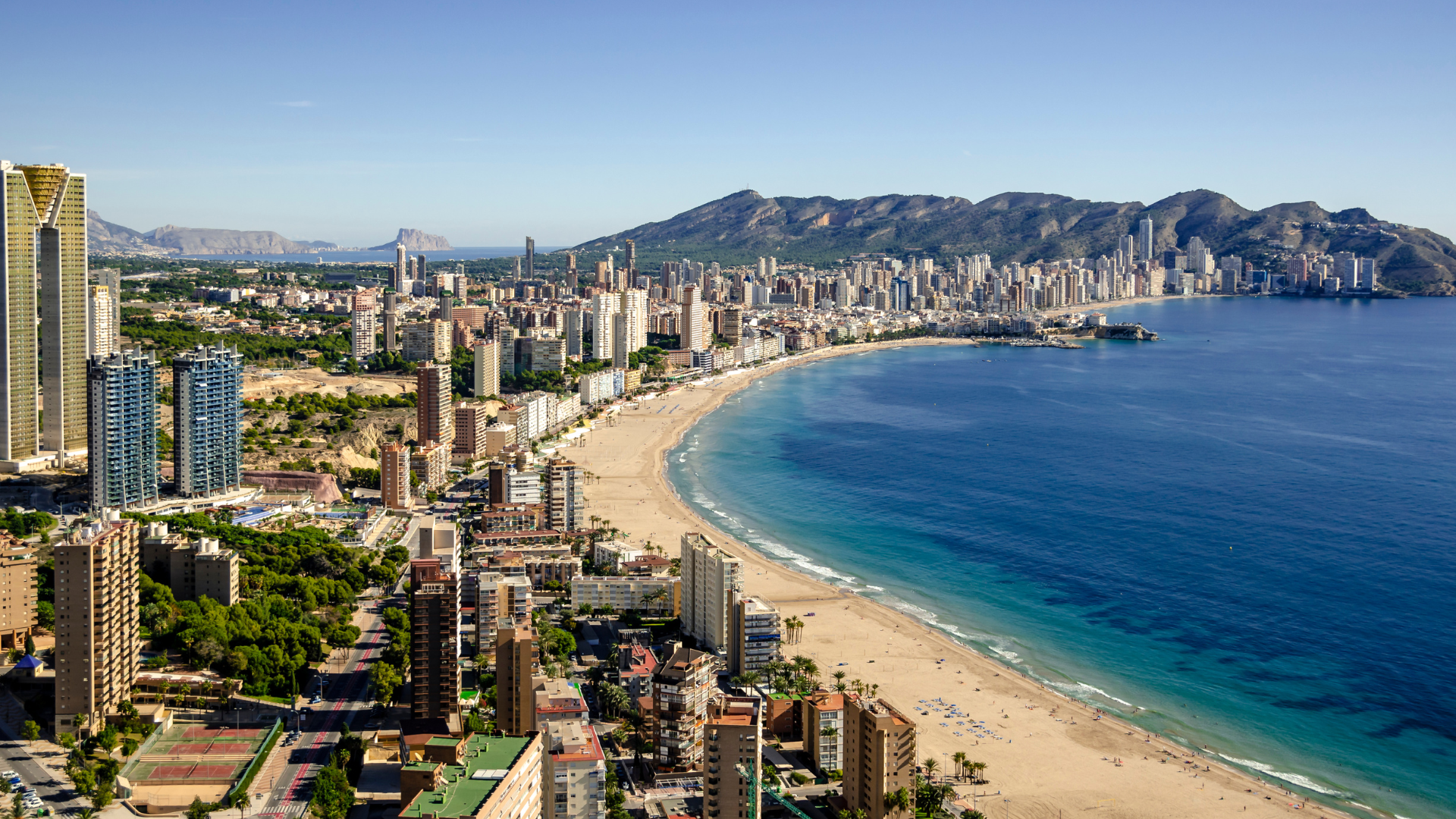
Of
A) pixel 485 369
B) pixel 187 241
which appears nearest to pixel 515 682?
pixel 485 369

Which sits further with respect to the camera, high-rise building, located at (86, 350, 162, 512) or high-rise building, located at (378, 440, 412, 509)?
high-rise building, located at (378, 440, 412, 509)

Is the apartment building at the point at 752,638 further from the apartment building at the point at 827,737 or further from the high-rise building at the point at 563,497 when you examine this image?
the high-rise building at the point at 563,497

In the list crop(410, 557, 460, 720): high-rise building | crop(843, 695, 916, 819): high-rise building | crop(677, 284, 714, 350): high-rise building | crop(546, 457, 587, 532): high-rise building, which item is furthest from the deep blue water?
crop(410, 557, 460, 720): high-rise building

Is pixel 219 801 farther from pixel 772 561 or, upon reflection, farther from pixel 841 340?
pixel 841 340

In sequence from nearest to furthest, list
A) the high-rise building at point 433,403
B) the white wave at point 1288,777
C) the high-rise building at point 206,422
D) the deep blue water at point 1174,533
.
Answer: the white wave at point 1288,777 < the deep blue water at point 1174,533 < the high-rise building at point 206,422 < the high-rise building at point 433,403

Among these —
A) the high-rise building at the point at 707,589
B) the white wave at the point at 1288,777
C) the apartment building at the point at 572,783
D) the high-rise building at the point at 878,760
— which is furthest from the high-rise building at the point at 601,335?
the apartment building at the point at 572,783

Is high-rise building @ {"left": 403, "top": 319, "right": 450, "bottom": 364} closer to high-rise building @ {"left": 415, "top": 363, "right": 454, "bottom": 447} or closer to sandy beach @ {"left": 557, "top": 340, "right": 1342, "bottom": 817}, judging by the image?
high-rise building @ {"left": 415, "top": 363, "right": 454, "bottom": 447}
